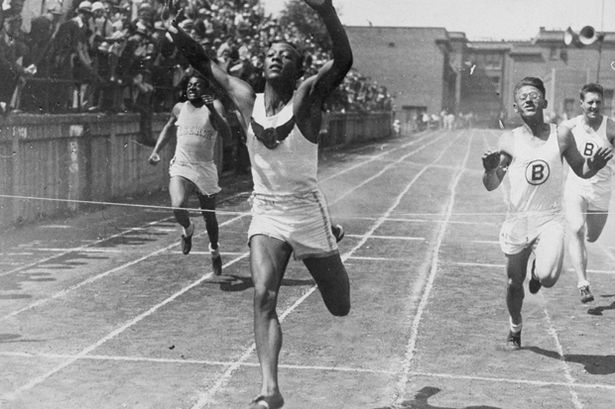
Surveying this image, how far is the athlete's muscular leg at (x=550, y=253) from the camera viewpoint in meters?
7.00

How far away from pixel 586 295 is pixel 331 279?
12.5ft

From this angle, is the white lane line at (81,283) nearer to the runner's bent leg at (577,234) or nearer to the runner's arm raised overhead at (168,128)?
the runner's arm raised overhead at (168,128)

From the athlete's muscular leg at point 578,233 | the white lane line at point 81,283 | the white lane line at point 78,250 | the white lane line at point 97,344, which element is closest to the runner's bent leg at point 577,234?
the athlete's muscular leg at point 578,233

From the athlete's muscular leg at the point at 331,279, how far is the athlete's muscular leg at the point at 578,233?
12.3 ft

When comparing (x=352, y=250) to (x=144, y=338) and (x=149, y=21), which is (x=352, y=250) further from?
(x=149, y=21)

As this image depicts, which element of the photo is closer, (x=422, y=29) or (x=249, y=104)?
(x=249, y=104)

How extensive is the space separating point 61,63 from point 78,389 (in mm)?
10959

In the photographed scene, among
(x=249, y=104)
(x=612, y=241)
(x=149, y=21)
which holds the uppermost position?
(x=149, y=21)

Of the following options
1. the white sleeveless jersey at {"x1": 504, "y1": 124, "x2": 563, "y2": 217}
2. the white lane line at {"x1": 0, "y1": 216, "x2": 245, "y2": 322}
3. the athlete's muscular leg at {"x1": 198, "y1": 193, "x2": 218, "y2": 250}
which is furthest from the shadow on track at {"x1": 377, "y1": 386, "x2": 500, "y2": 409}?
the athlete's muscular leg at {"x1": 198, "y1": 193, "x2": 218, "y2": 250}

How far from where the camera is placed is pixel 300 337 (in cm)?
757

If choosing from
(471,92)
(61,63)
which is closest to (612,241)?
(61,63)

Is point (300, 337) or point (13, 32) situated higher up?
point (13, 32)

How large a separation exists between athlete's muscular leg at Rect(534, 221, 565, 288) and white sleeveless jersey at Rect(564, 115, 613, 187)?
8.55ft

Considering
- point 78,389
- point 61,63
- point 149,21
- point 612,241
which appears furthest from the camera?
point 149,21
